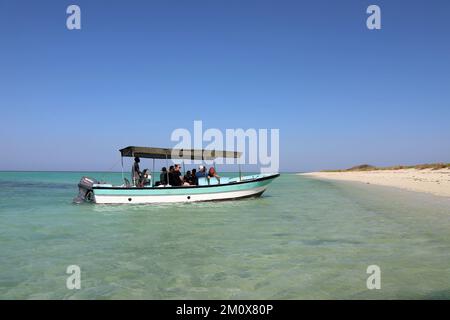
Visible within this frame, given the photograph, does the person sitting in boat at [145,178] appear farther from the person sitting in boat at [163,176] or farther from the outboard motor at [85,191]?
the outboard motor at [85,191]

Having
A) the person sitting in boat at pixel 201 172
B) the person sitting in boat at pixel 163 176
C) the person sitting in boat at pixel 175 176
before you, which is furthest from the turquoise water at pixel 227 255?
the person sitting in boat at pixel 201 172

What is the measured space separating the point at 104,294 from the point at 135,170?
15.2 m

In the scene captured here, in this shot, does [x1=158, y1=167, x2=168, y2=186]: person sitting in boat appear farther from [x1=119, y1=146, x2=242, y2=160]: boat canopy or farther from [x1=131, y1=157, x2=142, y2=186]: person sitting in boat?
[x1=131, y1=157, x2=142, y2=186]: person sitting in boat

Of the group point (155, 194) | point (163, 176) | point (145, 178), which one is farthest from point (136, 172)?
point (155, 194)

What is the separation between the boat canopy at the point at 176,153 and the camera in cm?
2032

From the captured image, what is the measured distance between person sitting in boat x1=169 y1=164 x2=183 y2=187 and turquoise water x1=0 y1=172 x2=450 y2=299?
4.57m

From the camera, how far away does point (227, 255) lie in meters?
9.10

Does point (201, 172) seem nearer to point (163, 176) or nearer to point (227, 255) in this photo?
point (163, 176)

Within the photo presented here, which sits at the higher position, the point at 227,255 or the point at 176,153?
the point at 176,153

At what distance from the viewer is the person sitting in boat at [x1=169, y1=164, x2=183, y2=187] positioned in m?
20.9

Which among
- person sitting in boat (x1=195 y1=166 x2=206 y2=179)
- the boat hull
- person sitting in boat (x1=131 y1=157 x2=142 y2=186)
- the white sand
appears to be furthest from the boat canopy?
the white sand

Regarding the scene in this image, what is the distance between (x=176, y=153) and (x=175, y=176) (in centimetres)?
136

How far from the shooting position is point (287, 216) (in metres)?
16.4
